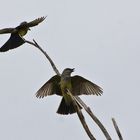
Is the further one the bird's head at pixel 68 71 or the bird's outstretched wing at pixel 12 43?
the bird's head at pixel 68 71

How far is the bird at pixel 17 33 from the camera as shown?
803 cm

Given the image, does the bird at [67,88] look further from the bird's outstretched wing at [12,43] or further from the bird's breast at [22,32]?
the bird's breast at [22,32]

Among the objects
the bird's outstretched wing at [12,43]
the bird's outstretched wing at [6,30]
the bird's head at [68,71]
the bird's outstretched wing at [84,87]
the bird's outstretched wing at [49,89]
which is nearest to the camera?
the bird's outstretched wing at [84,87]

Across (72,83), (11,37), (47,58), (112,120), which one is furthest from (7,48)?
(112,120)

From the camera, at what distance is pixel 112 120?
18.4ft

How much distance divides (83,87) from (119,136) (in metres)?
2.57

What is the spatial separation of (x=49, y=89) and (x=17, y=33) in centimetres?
109

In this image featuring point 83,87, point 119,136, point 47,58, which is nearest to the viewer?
point 119,136

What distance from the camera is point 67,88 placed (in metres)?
7.96

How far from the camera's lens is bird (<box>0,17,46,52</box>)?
803 cm

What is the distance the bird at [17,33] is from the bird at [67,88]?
2.11 ft

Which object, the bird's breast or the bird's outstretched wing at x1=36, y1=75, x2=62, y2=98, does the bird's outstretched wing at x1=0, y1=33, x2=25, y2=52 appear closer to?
the bird's breast

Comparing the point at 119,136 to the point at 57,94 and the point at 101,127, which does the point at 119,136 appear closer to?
the point at 101,127

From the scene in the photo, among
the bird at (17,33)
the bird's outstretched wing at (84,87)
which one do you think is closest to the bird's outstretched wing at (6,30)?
the bird at (17,33)
